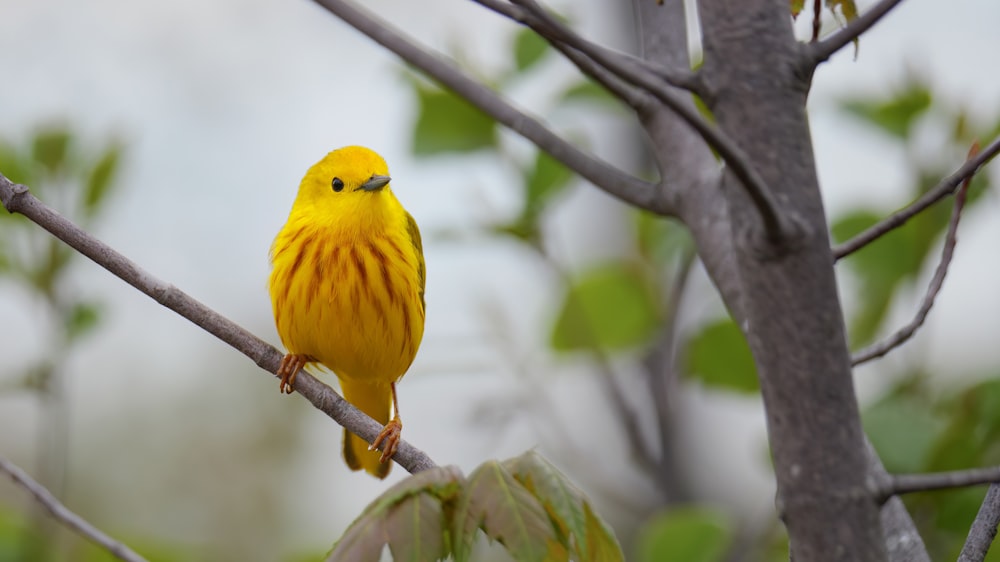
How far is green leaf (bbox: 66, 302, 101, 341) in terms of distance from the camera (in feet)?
5.84

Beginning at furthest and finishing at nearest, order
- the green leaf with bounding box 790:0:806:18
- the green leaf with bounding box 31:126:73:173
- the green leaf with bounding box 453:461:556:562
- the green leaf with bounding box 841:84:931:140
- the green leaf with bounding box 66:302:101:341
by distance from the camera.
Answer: the green leaf with bounding box 841:84:931:140 → the green leaf with bounding box 31:126:73:173 → the green leaf with bounding box 66:302:101:341 → the green leaf with bounding box 790:0:806:18 → the green leaf with bounding box 453:461:556:562

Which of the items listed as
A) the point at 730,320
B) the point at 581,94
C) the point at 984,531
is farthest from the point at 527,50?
the point at 984,531

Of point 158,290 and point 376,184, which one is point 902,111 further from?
point 158,290

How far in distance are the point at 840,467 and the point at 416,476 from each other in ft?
1.27

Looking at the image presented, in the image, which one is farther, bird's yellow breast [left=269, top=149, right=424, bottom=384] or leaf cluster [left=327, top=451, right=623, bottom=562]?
bird's yellow breast [left=269, top=149, right=424, bottom=384]

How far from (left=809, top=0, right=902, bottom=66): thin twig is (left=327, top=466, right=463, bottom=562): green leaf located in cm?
51

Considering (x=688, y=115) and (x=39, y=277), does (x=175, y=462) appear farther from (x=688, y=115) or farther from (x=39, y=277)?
(x=688, y=115)

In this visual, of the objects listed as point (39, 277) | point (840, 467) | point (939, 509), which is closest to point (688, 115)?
point (840, 467)

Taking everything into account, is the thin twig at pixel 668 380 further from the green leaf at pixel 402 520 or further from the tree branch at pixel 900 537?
the green leaf at pixel 402 520

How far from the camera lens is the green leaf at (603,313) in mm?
2082

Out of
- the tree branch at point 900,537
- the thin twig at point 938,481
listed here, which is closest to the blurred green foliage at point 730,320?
the tree branch at point 900,537

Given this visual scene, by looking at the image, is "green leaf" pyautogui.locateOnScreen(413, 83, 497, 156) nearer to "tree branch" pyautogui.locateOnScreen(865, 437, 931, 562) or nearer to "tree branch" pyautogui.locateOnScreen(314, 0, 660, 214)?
"tree branch" pyautogui.locateOnScreen(314, 0, 660, 214)

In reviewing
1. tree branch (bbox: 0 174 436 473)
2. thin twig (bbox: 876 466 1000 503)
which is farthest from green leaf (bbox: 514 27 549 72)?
thin twig (bbox: 876 466 1000 503)

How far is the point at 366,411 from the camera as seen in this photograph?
90.1 inches
